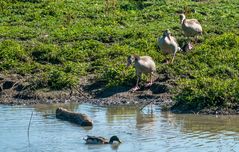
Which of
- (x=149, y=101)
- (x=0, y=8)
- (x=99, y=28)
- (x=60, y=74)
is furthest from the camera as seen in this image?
(x=0, y=8)

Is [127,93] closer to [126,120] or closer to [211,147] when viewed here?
[126,120]

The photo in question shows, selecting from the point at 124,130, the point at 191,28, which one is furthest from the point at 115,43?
the point at 124,130

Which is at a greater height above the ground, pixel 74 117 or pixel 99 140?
pixel 74 117

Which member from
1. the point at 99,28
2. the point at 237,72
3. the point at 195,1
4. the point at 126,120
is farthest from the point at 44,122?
the point at 195,1

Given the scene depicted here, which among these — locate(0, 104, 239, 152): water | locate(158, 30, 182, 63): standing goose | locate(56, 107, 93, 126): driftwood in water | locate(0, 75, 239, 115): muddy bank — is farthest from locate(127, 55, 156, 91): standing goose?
locate(56, 107, 93, 126): driftwood in water

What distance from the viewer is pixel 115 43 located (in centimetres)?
1903

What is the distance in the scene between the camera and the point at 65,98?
638 inches

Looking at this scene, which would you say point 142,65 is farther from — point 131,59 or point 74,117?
point 74,117

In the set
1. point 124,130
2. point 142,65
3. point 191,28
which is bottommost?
point 124,130

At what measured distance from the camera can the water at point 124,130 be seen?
12.0 m

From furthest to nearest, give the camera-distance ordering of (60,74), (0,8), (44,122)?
(0,8), (60,74), (44,122)

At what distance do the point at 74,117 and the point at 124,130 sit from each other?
3.39ft

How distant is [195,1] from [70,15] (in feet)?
12.6

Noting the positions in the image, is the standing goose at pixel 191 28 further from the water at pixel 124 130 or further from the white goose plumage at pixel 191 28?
the water at pixel 124 130
